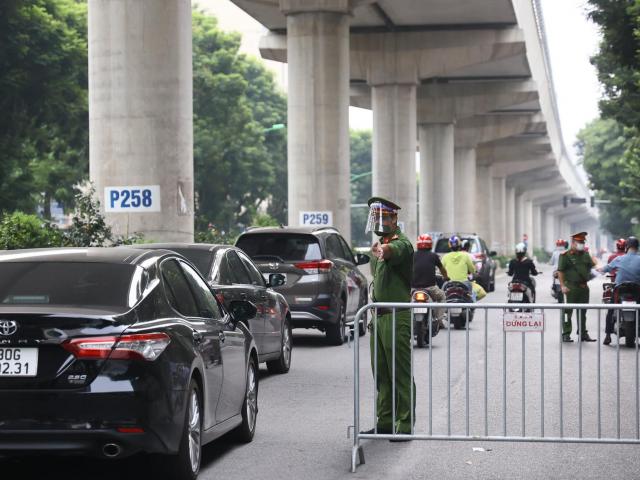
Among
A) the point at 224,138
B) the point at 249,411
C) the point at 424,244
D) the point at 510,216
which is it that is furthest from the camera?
the point at 510,216

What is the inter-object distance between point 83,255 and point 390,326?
2.46 metres

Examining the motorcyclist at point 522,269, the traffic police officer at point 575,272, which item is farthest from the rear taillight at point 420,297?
the motorcyclist at point 522,269

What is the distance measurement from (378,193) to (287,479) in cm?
4461

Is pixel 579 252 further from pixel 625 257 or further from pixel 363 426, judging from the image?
pixel 363 426

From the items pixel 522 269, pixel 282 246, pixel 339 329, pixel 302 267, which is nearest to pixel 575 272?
pixel 339 329

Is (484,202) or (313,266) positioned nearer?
(313,266)

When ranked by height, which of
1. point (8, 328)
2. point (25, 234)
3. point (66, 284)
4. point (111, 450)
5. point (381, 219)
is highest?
point (381, 219)

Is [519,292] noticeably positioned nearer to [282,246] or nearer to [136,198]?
[282,246]

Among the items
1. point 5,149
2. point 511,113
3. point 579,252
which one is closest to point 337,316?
point 579,252

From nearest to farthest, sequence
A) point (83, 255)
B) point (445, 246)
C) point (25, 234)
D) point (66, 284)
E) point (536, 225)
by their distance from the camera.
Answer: point (66, 284) < point (83, 255) < point (25, 234) < point (445, 246) < point (536, 225)

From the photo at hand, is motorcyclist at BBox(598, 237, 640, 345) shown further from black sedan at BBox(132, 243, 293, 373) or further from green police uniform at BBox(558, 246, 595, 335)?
black sedan at BBox(132, 243, 293, 373)

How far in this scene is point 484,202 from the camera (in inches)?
3671

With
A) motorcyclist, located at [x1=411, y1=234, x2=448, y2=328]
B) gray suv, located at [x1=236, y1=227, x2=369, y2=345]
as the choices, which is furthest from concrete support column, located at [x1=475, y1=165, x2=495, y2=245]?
gray suv, located at [x1=236, y1=227, x2=369, y2=345]

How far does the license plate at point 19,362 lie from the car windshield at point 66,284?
16.7 inches
